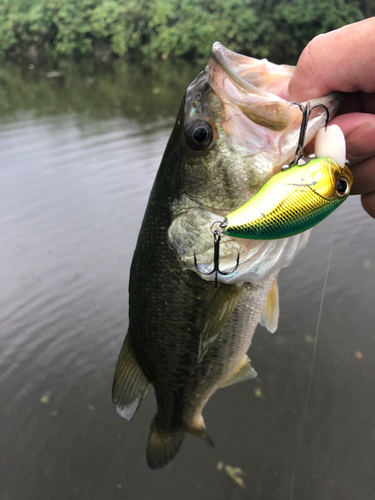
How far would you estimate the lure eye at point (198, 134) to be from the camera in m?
1.07

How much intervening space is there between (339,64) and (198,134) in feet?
1.64

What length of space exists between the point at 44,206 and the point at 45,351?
3.10m

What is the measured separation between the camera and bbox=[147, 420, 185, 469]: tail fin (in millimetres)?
1922

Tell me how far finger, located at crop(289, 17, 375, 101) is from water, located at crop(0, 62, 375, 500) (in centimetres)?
248

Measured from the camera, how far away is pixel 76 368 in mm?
3139

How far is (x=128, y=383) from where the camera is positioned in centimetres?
170

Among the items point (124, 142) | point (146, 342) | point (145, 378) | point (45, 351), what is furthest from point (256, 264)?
point (124, 142)

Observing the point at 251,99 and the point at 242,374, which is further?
the point at 242,374

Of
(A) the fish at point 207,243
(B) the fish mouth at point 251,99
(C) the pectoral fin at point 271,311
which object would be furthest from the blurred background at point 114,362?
(B) the fish mouth at point 251,99

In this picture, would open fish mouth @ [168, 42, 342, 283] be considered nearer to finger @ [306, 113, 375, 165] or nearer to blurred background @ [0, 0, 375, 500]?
finger @ [306, 113, 375, 165]

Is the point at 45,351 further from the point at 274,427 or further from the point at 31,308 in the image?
the point at 274,427

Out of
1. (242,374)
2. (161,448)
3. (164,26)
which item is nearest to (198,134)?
(242,374)

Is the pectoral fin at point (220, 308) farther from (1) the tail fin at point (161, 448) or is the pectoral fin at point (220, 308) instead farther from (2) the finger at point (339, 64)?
(1) the tail fin at point (161, 448)

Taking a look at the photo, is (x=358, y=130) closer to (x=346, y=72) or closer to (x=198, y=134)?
(x=346, y=72)
